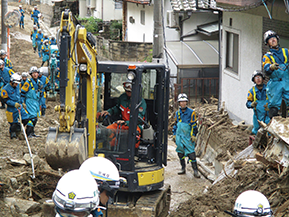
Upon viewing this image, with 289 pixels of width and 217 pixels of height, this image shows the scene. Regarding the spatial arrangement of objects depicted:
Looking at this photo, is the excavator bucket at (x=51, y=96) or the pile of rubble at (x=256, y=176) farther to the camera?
the excavator bucket at (x=51, y=96)

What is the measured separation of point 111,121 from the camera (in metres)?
7.76

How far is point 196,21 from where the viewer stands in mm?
21047

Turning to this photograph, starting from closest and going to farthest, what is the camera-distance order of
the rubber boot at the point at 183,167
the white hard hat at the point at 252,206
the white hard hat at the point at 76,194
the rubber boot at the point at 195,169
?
1. the white hard hat at the point at 76,194
2. the white hard hat at the point at 252,206
3. the rubber boot at the point at 195,169
4. the rubber boot at the point at 183,167

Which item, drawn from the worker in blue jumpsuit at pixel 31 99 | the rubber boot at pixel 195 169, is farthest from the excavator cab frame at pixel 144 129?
the worker in blue jumpsuit at pixel 31 99

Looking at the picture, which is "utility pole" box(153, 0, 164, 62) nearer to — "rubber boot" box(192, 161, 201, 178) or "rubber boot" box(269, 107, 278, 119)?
"rubber boot" box(192, 161, 201, 178)

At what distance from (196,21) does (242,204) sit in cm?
1771

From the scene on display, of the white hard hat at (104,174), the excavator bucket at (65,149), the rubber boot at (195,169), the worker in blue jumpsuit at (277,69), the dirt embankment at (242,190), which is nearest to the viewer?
the white hard hat at (104,174)

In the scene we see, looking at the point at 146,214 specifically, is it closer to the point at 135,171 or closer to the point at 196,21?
the point at 135,171

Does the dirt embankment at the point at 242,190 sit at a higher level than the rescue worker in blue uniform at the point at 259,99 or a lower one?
lower

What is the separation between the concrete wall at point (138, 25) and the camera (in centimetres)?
2846

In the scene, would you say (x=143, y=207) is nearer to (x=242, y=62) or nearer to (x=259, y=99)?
(x=259, y=99)

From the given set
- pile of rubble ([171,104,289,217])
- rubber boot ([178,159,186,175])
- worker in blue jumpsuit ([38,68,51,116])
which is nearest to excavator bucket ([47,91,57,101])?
worker in blue jumpsuit ([38,68,51,116])

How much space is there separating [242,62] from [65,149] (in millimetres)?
7792

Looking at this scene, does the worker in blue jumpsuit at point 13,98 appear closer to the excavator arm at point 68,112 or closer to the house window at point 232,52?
the excavator arm at point 68,112
